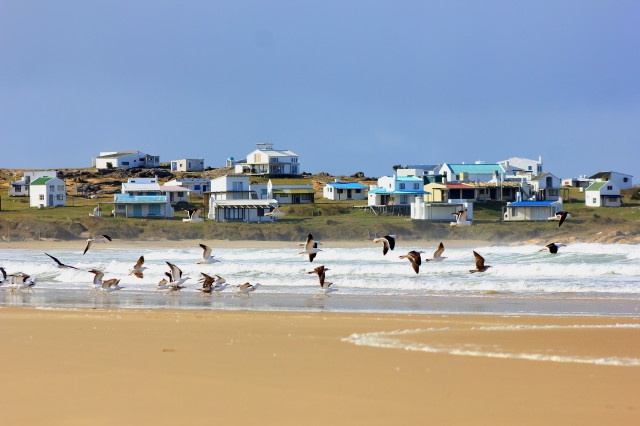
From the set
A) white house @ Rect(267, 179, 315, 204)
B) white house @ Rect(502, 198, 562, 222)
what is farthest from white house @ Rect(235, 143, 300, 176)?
white house @ Rect(502, 198, 562, 222)

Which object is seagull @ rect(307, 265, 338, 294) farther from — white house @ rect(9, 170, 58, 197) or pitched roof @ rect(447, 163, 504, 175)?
white house @ rect(9, 170, 58, 197)

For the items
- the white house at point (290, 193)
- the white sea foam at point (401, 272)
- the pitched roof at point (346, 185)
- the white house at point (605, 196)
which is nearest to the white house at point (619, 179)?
the white house at point (605, 196)

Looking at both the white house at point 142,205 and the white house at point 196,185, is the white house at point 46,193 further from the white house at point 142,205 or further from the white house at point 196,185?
the white house at point 196,185

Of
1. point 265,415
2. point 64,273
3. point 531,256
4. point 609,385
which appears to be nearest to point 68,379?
point 265,415

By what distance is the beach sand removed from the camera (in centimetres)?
957

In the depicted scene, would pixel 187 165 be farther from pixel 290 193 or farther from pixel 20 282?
pixel 20 282

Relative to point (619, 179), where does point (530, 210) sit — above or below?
below

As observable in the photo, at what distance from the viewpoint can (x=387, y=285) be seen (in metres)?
29.3

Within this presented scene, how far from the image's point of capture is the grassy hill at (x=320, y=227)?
6469cm

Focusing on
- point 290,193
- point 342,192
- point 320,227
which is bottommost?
point 320,227

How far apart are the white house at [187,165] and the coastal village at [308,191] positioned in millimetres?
6346

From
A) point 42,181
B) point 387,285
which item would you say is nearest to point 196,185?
point 42,181

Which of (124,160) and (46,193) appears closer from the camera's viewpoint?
(46,193)

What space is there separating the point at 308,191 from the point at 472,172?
16.4m
